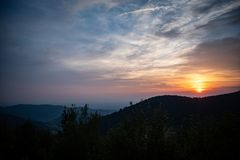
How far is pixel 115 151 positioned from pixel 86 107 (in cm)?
787

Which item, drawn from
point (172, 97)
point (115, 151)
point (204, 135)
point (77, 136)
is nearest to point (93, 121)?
point (77, 136)

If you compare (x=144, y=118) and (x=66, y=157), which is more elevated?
(x=144, y=118)

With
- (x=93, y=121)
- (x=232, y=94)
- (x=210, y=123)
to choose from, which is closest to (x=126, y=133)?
(x=93, y=121)

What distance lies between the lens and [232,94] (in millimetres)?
148375

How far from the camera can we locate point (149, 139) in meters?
16.3

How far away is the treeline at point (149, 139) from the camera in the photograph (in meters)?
16.3

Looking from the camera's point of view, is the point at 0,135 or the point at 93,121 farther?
the point at 0,135

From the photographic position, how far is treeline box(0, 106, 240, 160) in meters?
16.3

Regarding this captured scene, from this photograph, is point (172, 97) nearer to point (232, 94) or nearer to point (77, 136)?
point (232, 94)

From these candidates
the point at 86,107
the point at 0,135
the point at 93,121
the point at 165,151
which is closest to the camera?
the point at 165,151

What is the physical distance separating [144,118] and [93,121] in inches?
252

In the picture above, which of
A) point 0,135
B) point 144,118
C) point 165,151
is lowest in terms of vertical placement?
point 0,135

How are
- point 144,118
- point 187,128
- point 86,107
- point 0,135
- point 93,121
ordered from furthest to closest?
point 0,135 → point 86,107 → point 93,121 → point 187,128 → point 144,118

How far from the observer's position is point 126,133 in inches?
666
